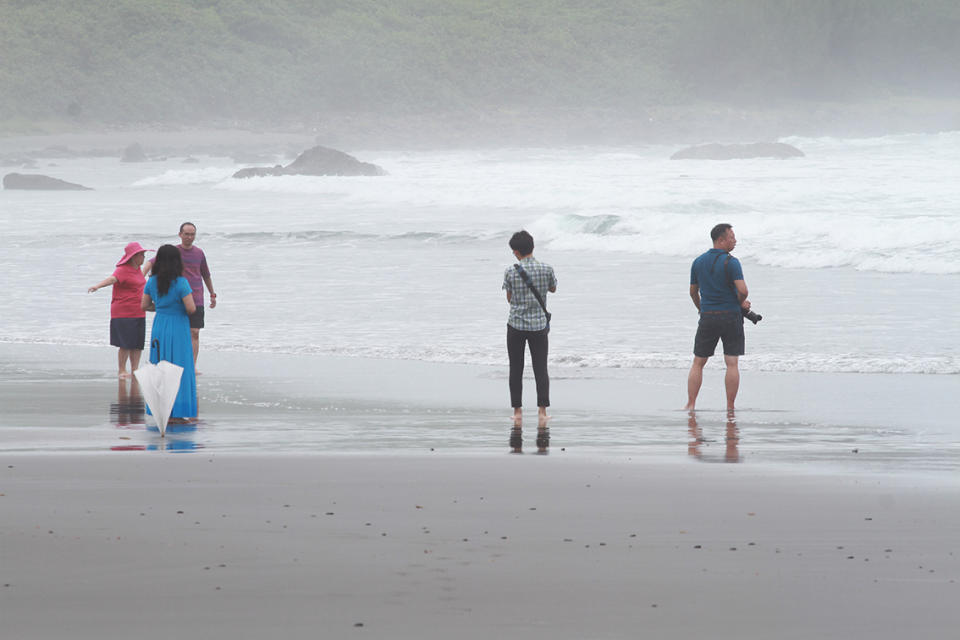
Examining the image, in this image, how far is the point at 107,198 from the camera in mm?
54562

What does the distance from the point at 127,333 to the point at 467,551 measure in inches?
284

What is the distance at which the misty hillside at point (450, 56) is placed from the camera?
13188 cm

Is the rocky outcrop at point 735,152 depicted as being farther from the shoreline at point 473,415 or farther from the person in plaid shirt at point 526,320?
the person in plaid shirt at point 526,320

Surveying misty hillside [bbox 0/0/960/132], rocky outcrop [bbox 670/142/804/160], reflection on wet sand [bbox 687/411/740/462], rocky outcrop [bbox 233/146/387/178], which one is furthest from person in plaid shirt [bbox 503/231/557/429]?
misty hillside [bbox 0/0/960/132]

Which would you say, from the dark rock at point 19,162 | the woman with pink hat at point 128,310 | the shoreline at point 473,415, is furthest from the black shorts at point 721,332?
the dark rock at point 19,162

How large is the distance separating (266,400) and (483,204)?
3660 centimetres

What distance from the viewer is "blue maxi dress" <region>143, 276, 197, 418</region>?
32.5ft

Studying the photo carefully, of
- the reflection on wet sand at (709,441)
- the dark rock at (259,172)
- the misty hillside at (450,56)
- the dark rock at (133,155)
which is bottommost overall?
the reflection on wet sand at (709,441)

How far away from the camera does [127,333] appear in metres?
12.3

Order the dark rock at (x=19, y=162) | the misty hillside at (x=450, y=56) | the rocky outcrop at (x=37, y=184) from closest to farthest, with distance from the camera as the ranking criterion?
the rocky outcrop at (x=37, y=184)
the dark rock at (x=19, y=162)
the misty hillside at (x=450, y=56)

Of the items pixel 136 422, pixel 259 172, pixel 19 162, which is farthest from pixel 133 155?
pixel 136 422

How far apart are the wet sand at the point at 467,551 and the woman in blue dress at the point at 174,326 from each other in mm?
1943

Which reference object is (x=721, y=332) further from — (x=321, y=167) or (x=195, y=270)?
A: (x=321, y=167)

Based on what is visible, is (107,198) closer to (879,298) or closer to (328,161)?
(328,161)
